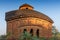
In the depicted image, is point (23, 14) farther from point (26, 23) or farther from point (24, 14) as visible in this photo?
point (26, 23)

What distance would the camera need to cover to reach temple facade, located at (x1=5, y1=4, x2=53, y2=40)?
571 inches

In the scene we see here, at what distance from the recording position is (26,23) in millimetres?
14531

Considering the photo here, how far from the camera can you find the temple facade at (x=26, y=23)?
1451cm

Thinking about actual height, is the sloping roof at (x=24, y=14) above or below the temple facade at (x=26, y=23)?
above

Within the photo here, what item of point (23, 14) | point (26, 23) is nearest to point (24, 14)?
point (23, 14)

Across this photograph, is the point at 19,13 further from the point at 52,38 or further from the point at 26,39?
the point at 52,38

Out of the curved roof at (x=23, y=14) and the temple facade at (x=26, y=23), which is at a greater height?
the curved roof at (x=23, y=14)

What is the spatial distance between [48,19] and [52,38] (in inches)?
72.0

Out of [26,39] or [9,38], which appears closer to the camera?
[26,39]

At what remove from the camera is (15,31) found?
1478cm

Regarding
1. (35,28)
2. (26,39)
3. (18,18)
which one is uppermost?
(18,18)

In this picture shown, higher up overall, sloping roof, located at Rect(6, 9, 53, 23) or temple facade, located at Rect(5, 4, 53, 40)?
sloping roof, located at Rect(6, 9, 53, 23)

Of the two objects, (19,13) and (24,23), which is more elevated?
(19,13)

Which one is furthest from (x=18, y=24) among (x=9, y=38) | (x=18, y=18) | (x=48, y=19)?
(x=48, y=19)
